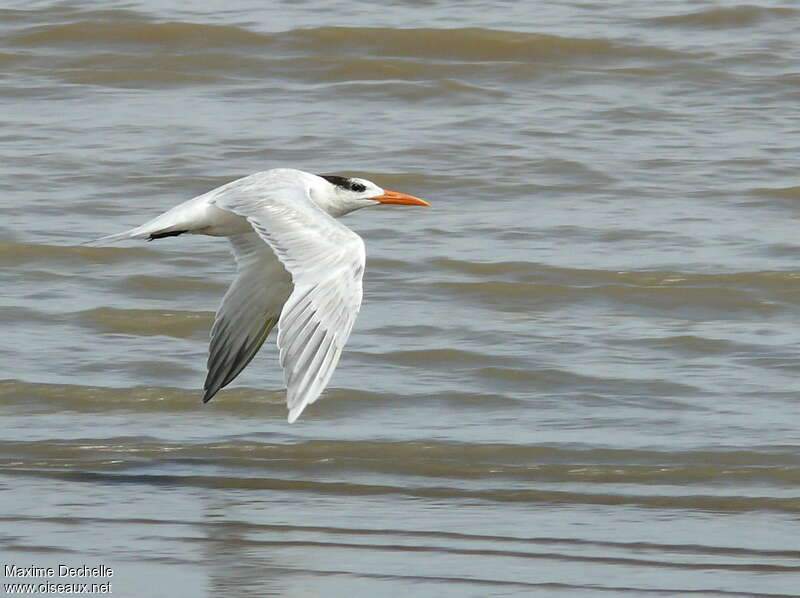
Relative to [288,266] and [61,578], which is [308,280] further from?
[61,578]

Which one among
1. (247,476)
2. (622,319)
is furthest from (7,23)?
(247,476)

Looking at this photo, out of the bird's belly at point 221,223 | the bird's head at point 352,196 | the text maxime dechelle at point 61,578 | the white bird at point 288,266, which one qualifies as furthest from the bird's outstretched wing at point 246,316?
the text maxime dechelle at point 61,578

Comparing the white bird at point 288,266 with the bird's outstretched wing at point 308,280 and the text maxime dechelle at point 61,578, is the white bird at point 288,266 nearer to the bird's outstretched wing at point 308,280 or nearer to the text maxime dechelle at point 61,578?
the bird's outstretched wing at point 308,280

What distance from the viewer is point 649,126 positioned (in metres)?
10.9

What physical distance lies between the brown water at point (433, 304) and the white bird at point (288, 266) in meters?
0.45

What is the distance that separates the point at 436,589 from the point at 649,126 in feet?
21.7

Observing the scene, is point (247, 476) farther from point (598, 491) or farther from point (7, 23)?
point (7, 23)

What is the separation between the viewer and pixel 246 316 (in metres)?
6.49

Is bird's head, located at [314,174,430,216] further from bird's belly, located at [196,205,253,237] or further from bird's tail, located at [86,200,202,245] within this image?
bird's tail, located at [86,200,202,245]

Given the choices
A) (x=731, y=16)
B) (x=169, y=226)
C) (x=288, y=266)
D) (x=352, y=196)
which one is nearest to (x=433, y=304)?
(x=352, y=196)

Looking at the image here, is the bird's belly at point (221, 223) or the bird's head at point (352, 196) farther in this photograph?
the bird's head at point (352, 196)

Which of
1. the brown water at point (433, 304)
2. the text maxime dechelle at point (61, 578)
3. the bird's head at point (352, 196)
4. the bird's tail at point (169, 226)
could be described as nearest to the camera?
the text maxime dechelle at point (61, 578)

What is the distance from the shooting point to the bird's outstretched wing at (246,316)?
6445 mm

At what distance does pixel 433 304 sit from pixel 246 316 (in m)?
1.93
